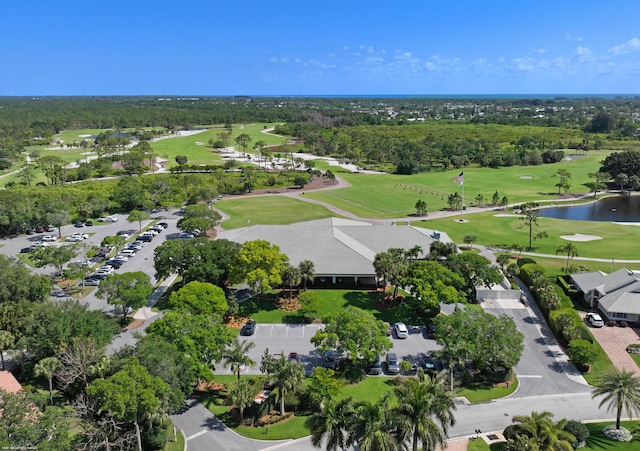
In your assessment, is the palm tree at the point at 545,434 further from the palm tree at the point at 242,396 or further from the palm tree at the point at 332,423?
the palm tree at the point at 242,396

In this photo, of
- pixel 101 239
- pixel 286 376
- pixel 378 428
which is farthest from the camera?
pixel 101 239

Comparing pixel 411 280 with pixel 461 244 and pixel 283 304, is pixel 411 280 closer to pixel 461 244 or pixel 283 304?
pixel 283 304

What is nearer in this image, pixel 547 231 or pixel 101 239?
pixel 101 239

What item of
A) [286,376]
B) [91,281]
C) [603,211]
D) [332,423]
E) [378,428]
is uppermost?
[378,428]

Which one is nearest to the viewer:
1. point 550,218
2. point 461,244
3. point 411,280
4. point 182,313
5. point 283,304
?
point 182,313

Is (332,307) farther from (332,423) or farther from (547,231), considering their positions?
(547,231)

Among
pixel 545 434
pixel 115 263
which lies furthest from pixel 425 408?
pixel 115 263

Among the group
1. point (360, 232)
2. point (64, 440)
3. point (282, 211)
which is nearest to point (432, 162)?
point (282, 211)
